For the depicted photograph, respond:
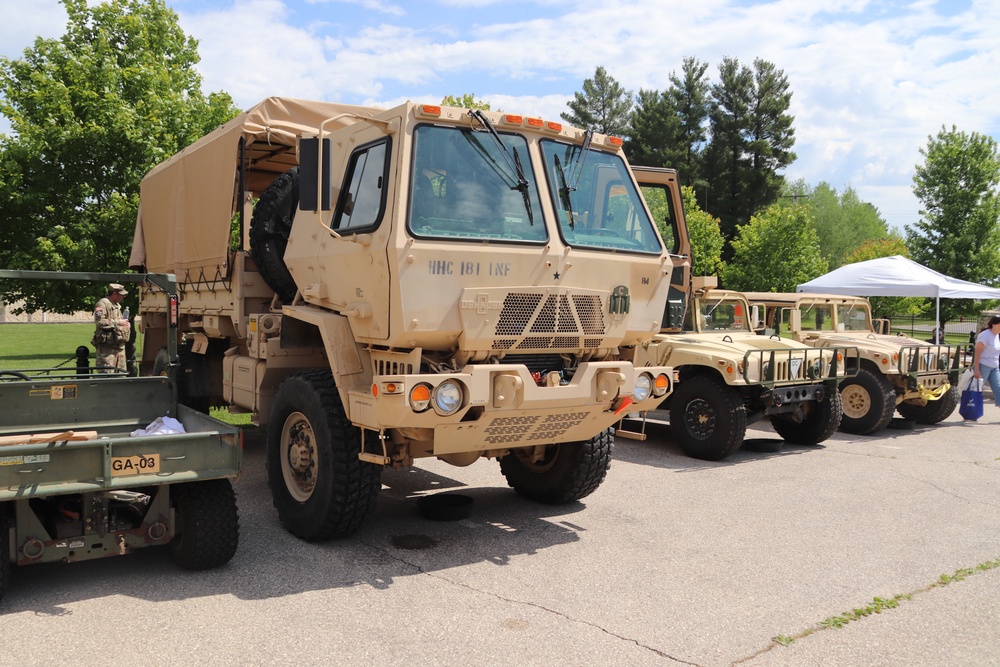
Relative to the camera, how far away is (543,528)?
6.45m

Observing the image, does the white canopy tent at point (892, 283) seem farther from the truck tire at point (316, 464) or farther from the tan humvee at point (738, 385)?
the truck tire at point (316, 464)

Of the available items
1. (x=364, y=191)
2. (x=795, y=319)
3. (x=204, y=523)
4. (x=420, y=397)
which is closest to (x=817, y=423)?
(x=795, y=319)

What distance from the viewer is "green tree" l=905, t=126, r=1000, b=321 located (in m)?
25.6

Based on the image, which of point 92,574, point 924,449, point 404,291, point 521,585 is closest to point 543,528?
point 521,585

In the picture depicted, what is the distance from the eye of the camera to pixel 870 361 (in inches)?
460

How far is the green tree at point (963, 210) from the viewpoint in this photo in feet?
83.9

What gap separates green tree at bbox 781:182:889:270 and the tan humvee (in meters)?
51.2

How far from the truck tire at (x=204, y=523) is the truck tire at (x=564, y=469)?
255cm

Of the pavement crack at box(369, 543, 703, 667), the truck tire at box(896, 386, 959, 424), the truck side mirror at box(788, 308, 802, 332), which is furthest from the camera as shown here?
the truck tire at box(896, 386, 959, 424)

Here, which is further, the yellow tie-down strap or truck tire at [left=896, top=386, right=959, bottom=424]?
truck tire at [left=896, top=386, right=959, bottom=424]

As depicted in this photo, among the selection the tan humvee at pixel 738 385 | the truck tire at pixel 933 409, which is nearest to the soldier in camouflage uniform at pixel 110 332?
the tan humvee at pixel 738 385

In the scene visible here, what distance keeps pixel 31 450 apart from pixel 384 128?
9.40 ft

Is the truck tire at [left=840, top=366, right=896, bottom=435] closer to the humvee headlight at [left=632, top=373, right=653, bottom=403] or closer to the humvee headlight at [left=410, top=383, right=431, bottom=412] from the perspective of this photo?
the humvee headlight at [left=632, top=373, right=653, bottom=403]

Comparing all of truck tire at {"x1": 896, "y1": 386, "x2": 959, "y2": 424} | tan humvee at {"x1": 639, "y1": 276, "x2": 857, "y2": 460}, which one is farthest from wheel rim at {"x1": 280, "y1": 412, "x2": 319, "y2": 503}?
truck tire at {"x1": 896, "y1": 386, "x2": 959, "y2": 424}
